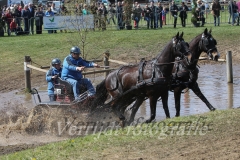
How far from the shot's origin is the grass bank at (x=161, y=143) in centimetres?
868

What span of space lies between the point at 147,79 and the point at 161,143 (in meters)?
3.31

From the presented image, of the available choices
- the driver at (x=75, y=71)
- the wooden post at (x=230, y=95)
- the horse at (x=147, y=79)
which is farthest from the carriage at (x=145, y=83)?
the wooden post at (x=230, y=95)

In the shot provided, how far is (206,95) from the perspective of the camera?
58.4 ft

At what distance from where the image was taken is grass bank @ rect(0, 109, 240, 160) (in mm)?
8680

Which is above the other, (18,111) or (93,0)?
(93,0)

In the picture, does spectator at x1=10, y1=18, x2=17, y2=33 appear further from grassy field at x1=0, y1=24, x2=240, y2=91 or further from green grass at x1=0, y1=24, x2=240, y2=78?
green grass at x1=0, y1=24, x2=240, y2=78

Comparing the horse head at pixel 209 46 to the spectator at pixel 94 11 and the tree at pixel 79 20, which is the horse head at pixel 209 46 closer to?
the tree at pixel 79 20

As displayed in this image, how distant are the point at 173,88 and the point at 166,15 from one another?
79.8 feet

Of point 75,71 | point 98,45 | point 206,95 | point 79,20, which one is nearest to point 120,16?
point 98,45

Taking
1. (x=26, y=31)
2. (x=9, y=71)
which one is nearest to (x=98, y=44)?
(x=9, y=71)

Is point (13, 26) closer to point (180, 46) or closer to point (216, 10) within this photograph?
point (216, 10)

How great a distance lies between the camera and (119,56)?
83.6ft

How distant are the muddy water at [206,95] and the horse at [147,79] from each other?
173cm

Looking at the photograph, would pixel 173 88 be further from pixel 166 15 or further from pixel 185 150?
pixel 166 15
